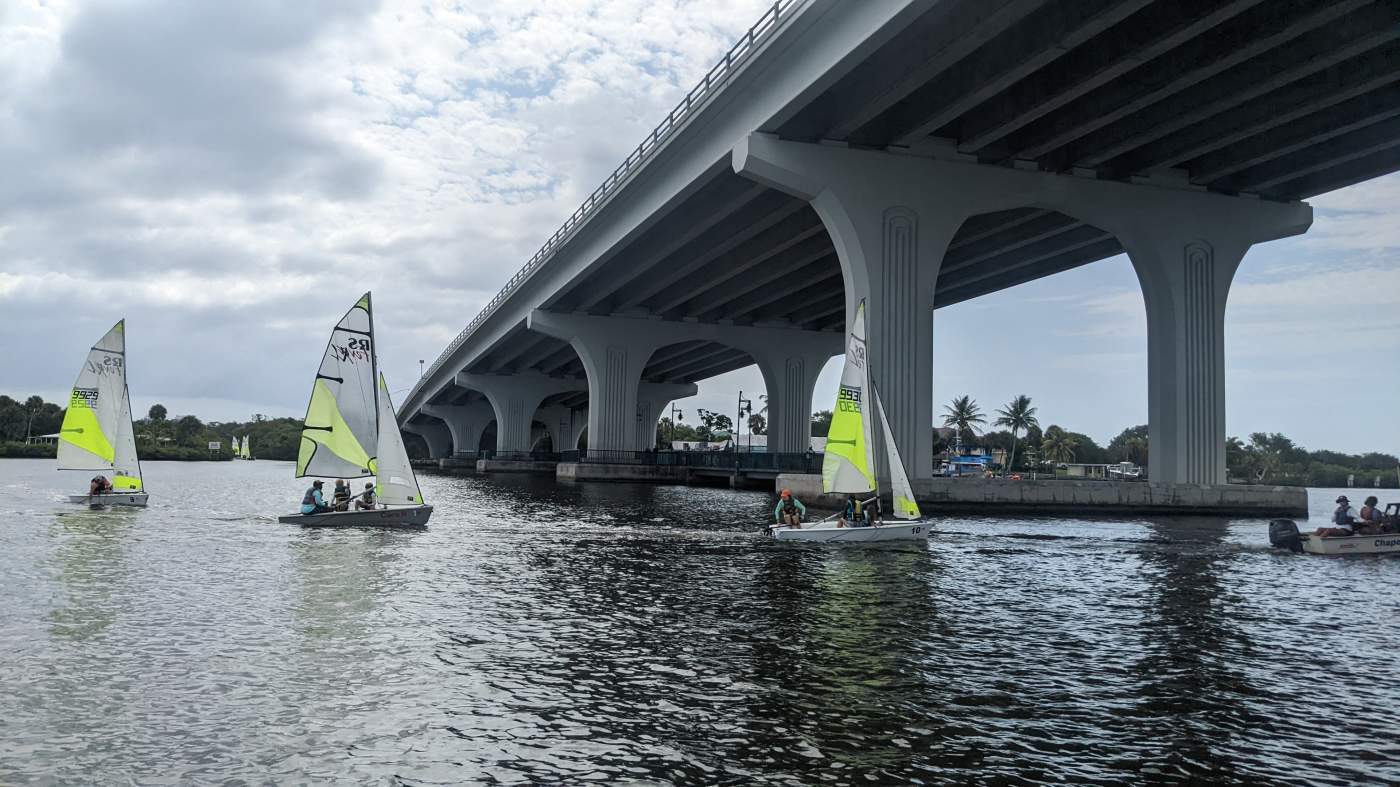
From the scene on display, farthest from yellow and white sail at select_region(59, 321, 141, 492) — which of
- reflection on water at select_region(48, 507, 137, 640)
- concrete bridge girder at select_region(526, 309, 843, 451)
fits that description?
concrete bridge girder at select_region(526, 309, 843, 451)

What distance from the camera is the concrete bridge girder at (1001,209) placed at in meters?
40.7

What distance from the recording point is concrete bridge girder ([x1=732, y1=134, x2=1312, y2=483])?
40.7 meters

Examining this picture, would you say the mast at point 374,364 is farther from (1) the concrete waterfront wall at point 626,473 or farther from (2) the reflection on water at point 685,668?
(1) the concrete waterfront wall at point 626,473

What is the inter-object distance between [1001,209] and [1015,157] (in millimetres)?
2217

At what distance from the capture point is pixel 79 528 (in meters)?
30.0

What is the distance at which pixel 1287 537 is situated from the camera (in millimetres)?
27391

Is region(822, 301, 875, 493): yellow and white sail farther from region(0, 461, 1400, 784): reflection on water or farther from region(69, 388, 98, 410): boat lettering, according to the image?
region(69, 388, 98, 410): boat lettering

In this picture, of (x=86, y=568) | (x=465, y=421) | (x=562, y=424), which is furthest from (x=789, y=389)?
(x=562, y=424)

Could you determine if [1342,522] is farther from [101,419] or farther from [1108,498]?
[101,419]

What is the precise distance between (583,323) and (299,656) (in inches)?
2683

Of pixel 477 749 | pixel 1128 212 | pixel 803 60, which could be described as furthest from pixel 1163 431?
pixel 477 749

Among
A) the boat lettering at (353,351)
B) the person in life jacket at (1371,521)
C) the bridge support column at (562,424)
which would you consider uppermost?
the bridge support column at (562,424)

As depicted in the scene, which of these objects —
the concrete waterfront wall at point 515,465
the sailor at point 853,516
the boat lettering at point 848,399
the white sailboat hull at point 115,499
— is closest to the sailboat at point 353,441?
the white sailboat hull at point 115,499

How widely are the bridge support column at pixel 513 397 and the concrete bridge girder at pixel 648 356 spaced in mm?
40764
